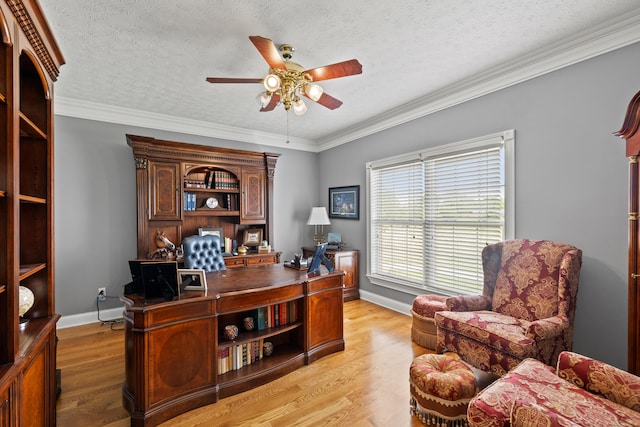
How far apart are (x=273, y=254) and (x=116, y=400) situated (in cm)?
259

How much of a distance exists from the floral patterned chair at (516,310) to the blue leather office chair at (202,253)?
7.70 ft

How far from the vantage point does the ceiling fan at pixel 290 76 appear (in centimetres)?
200

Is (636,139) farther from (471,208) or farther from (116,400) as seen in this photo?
(116,400)

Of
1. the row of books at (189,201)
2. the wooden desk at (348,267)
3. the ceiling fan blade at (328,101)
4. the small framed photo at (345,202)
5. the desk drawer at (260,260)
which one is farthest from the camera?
the small framed photo at (345,202)

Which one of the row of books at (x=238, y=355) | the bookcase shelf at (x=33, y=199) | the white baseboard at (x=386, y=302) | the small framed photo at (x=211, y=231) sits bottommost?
the white baseboard at (x=386, y=302)

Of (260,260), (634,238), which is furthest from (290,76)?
(260,260)

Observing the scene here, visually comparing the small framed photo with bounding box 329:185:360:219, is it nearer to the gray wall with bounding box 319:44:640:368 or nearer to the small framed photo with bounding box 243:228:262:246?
the small framed photo with bounding box 243:228:262:246

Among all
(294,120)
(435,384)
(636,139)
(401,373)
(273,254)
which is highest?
(294,120)

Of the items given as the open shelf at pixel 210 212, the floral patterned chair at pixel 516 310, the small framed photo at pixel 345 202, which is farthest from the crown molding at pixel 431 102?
the floral patterned chair at pixel 516 310

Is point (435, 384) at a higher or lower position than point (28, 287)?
lower

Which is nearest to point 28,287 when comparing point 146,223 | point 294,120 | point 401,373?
point 146,223

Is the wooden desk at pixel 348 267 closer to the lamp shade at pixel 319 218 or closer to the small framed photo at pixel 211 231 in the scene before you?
the lamp shade at pixel 319 218

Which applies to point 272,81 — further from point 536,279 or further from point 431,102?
point 536,279

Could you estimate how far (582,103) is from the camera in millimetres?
2354
